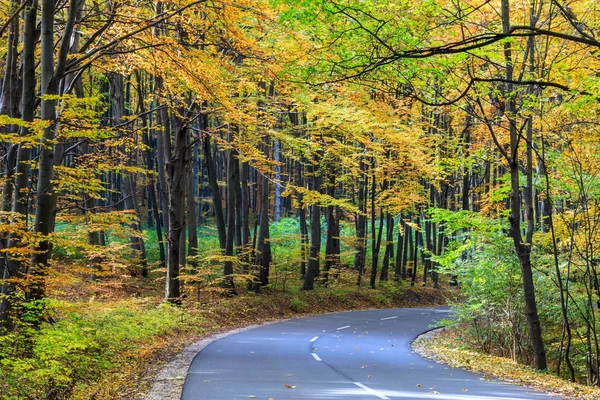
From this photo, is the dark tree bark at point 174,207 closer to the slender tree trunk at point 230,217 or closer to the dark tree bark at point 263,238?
the slender tree trunk at point 230,217

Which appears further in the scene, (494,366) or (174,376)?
(494,366)

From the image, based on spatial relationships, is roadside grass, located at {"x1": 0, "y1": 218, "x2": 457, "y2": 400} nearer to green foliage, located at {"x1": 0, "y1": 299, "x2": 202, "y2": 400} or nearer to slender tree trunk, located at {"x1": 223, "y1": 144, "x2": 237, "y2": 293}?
green foliage, located at {"x1": 0, "y1": 299, "x2": 202, "y2": 400}

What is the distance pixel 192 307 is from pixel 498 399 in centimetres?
1373

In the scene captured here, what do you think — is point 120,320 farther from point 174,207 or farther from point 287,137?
point 287,137

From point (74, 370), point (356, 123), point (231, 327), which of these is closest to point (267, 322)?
point (231, 327)

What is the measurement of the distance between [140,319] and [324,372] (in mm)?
7300

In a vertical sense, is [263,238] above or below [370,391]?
above

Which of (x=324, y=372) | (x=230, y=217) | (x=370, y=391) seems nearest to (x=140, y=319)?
(x=324, y=372)

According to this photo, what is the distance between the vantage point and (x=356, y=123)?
67.5 feet

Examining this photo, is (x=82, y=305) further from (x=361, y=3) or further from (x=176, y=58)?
(x=361, y=3)

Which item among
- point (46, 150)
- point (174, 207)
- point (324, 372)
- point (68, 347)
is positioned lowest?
point (324, 372)

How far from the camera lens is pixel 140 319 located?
15859mm

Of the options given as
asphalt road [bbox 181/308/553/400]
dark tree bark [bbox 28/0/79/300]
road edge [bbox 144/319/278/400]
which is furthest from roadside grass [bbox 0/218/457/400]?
asphalt road [bbox 181/308/553/400]

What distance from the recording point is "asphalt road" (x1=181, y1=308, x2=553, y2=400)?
857 cm
